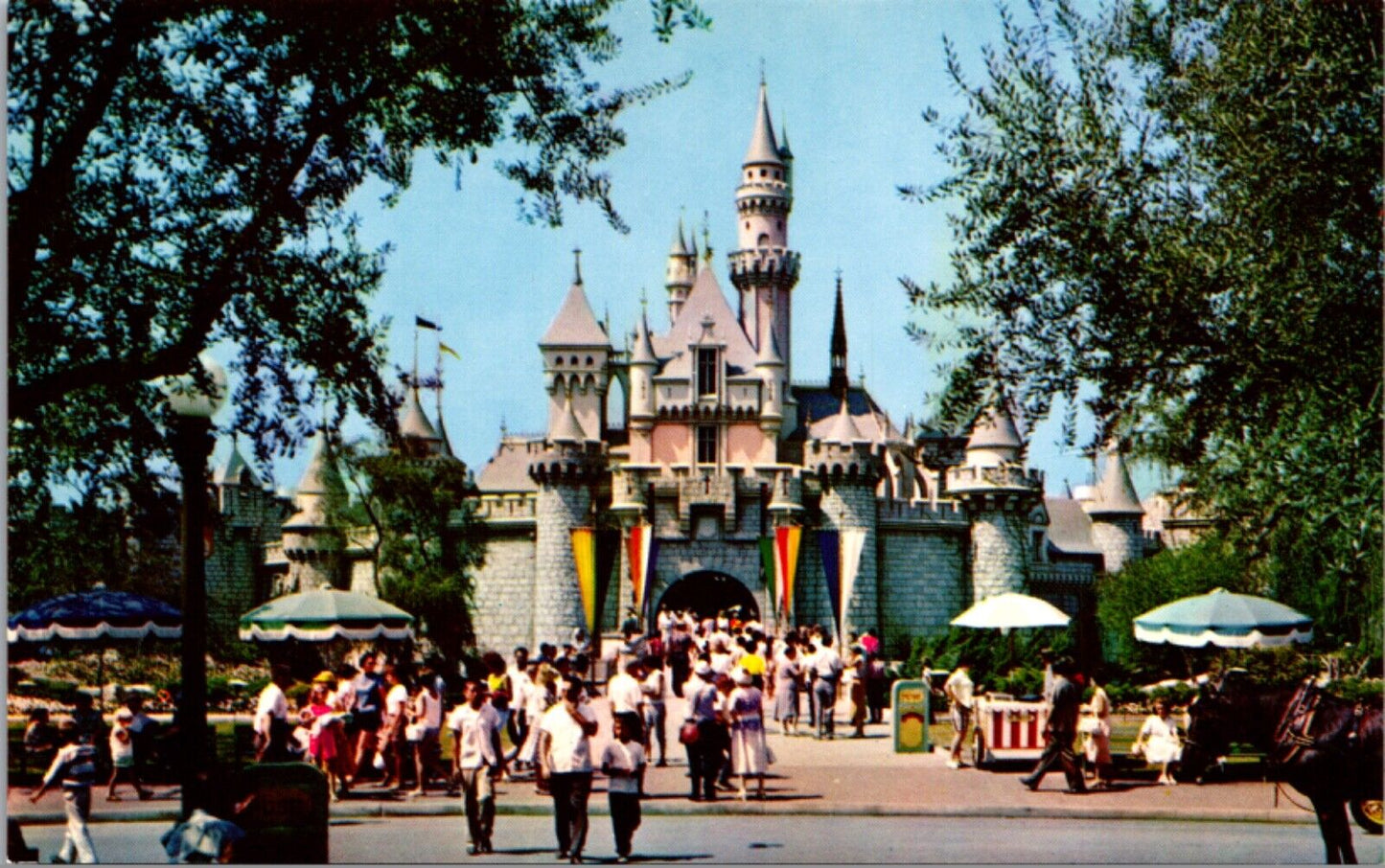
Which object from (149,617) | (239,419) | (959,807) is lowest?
(959,807)

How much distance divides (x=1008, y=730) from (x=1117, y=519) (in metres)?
43.3

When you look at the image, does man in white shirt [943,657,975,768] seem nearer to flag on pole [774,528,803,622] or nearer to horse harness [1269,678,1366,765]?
horse harness [1269,678,1366,765]

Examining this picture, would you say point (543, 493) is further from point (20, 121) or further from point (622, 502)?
point (20, 121)

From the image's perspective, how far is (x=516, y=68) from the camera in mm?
12781

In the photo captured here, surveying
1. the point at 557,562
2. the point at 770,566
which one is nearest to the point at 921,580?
the point at 770,566

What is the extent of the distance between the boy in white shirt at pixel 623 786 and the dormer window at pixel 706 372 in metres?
44.4

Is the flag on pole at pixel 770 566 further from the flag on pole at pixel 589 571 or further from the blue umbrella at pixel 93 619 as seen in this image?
the blue umbrella at pixel 93 619

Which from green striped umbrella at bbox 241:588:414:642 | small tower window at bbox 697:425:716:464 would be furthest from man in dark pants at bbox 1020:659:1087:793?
small tower window at bbox 697:425:716:464

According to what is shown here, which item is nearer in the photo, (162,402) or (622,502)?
(162,402)

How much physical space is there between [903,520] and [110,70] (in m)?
42.7

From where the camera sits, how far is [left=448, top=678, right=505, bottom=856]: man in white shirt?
1251cm

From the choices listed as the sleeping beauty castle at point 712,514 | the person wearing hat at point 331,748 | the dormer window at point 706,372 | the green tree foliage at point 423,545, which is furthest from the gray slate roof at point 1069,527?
the person wearing hat at point 331,748

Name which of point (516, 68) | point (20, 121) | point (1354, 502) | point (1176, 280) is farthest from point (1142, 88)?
point (20, 121)

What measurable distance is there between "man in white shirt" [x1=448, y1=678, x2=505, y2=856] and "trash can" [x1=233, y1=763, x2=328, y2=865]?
8.85 ft
